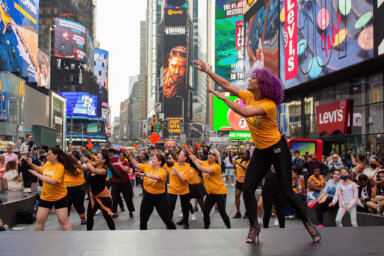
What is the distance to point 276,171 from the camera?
14.6 feet

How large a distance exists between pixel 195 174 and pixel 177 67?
13617cm

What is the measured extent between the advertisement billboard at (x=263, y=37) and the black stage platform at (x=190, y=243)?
3461 cm

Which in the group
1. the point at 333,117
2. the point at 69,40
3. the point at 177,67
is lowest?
the point at 333,117

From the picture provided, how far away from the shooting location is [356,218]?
9.53 metres

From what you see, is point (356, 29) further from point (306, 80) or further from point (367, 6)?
point (306, 80)

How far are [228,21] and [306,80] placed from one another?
53728 millimetres

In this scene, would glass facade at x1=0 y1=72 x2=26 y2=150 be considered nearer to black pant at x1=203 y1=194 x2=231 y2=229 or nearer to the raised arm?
black pant at x1=203 y1=194 x2=231 y2=229

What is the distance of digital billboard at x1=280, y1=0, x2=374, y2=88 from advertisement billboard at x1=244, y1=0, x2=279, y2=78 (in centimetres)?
288

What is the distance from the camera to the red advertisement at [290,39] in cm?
3306

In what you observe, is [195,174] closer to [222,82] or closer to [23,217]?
[23,217]

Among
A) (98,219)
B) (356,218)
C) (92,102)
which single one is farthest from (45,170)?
(92,102)

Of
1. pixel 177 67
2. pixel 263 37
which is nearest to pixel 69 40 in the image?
pixel 177 67

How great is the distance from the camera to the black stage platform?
13.0 feet

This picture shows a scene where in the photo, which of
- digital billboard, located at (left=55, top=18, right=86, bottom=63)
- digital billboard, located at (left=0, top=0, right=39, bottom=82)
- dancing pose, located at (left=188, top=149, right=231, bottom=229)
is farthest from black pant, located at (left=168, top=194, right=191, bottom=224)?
digital billboard, located at (left=55, top=18, right=86, bottom=63)
